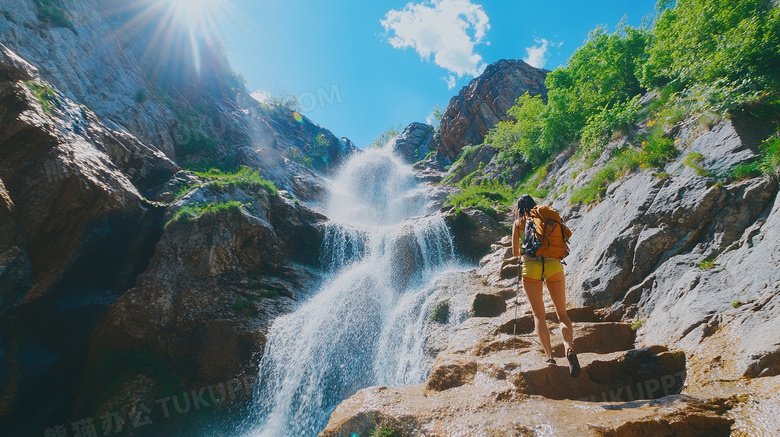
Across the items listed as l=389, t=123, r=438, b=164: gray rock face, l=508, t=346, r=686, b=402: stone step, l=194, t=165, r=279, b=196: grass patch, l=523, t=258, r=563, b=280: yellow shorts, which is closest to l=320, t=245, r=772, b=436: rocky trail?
l=508, t=346, r=686, b=402: stone step

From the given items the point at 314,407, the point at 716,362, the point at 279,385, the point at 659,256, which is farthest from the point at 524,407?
the point at 279,385

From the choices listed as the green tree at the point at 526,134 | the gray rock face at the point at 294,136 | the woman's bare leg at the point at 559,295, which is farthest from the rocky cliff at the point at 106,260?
the gray rock face at the point at 294,136

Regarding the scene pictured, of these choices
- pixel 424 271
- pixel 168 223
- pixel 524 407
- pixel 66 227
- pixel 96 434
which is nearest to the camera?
pixel 524 407

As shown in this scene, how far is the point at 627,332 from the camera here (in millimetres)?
5422

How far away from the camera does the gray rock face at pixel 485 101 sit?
36.1 metres

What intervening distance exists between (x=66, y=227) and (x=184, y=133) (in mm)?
15787

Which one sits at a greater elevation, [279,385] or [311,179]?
[311,179]

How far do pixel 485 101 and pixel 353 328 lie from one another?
1349 inches

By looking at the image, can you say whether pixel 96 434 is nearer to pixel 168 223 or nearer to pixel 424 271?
pixel 168 223

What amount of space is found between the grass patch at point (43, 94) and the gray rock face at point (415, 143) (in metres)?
39.9

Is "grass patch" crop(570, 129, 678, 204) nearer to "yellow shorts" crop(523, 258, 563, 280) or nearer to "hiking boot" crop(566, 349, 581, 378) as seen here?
"yellow shorts" crop(523, 258, 563, 280)

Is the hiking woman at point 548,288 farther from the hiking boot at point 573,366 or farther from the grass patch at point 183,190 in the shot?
the grass patch at point 183,190

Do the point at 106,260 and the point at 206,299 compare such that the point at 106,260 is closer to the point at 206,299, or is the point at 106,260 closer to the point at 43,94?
the point at 206,299

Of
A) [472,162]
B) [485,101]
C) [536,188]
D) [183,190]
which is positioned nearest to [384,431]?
[183,190]
